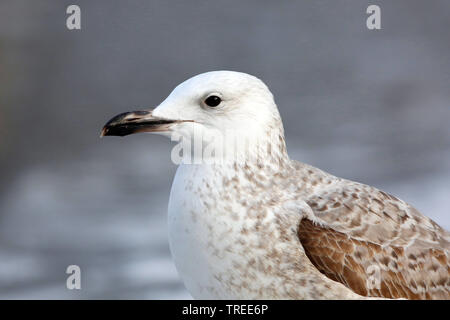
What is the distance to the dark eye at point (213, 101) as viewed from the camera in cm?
174

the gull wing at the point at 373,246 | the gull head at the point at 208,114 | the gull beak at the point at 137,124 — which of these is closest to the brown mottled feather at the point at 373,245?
the gull wing at the point at 373,246

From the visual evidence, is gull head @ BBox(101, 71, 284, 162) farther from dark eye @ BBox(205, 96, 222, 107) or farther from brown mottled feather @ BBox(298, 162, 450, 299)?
brown mottled feather @ BBox(298, 162, 450, 299)

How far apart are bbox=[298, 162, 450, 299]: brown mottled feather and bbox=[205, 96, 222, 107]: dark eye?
30 centimetres

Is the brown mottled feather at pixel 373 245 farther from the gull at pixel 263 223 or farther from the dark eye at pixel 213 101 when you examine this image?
the dark eye at pixel 213 101

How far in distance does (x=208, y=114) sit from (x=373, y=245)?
47 centimetres

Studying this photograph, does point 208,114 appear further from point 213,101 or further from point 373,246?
point 373,246

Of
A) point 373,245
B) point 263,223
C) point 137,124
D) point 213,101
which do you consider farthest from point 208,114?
point 373,245

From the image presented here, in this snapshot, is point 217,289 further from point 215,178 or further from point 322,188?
point 322,188

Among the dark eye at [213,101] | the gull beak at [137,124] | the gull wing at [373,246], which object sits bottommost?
the gull wing at [373,246]

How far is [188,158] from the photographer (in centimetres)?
178

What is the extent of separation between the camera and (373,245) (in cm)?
173
